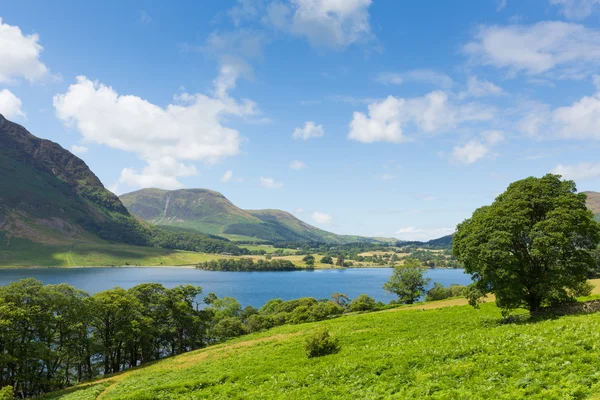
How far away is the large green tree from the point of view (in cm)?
2772

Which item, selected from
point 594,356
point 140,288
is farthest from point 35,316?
point 594,356

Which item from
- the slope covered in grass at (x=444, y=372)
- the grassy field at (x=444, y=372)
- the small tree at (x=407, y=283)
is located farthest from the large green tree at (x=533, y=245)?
the small tree at (x=407, y=283)

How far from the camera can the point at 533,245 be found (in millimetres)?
27984

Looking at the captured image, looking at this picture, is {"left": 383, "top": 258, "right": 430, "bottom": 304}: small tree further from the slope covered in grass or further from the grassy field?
the slope covered in grass

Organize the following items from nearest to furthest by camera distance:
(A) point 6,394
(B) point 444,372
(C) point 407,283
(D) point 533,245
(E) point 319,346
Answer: (B) point 444,372 < (D) point 533,245 < (E) point 319,346 < (A) point 6,394 < (C) point 407,283

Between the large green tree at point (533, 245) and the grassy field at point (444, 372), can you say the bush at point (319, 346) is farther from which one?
the large green tree at point (533, 245)

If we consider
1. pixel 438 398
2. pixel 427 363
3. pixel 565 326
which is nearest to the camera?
pixel 438 398

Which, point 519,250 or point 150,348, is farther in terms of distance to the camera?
point 150,348

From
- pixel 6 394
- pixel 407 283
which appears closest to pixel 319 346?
pixel 6 394

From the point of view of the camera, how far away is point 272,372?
84.7 feet

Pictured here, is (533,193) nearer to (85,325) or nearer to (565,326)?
(565,326)

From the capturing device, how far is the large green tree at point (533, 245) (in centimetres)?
2772

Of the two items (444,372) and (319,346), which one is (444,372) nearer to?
(444,372)

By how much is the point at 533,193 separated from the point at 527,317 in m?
11.1
